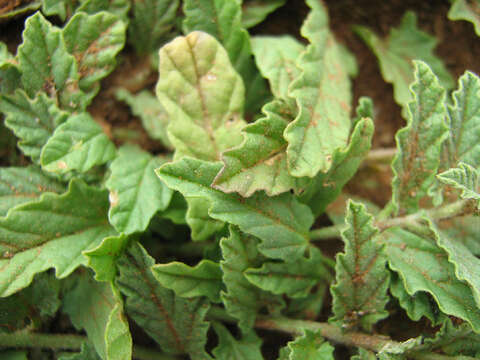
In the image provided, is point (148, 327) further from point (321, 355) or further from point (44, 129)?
point (44, 129)

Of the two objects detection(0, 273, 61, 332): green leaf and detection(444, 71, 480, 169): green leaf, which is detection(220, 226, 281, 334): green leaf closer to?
detection(0, 273, 61, 332): green leaf

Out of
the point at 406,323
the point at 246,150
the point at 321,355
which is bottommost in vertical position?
the point at 406,323

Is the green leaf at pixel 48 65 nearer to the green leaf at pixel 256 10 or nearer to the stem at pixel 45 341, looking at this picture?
the green leaf at pixel 256 10

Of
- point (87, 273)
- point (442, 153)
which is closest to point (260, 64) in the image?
point (442, 153)

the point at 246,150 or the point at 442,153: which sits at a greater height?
the point at 246,150

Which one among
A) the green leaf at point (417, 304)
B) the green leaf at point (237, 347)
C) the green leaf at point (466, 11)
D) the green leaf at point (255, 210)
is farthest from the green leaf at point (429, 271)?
the green leaf at point (466, 11)

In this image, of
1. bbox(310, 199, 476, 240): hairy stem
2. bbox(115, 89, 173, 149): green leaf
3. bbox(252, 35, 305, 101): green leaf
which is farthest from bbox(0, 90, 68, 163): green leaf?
bbox(310, 199, 476, 240): hairy stem

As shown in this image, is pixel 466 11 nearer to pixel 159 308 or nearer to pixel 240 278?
pixel 240 278
